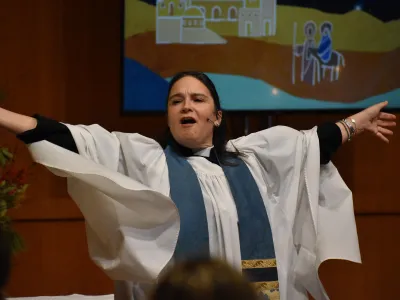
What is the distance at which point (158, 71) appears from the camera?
9.45 ft

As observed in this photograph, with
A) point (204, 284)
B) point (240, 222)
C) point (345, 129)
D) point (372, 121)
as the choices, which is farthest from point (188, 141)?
point (204, 284)

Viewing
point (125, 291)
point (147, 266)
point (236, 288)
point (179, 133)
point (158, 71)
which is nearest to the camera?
point (236, 288)

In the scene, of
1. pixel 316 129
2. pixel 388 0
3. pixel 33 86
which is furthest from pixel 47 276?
pixel 388 0

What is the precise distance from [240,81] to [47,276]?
46.2 inches

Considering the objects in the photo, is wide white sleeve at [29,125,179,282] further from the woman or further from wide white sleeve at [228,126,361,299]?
wide white sleeve at [228,126,361,299]

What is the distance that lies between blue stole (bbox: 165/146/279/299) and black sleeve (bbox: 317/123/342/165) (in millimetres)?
295

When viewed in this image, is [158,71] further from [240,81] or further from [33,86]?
[33,86]

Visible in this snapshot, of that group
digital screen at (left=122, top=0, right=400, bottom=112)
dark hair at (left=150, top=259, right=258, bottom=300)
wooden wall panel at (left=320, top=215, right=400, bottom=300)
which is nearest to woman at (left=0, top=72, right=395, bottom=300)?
digital screen at (left=122, top=0, right=400, bottom=112)

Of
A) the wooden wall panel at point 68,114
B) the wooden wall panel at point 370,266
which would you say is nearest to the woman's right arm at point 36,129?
the wooden wall panel at point 68,114

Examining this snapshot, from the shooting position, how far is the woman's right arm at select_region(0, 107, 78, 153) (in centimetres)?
188

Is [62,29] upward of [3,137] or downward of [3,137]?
upward

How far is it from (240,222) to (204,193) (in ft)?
0.45

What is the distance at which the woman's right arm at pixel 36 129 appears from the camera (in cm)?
188

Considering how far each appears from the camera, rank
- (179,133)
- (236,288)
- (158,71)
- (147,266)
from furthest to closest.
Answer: (158,71), (179,133), (147,266), (236,288)
